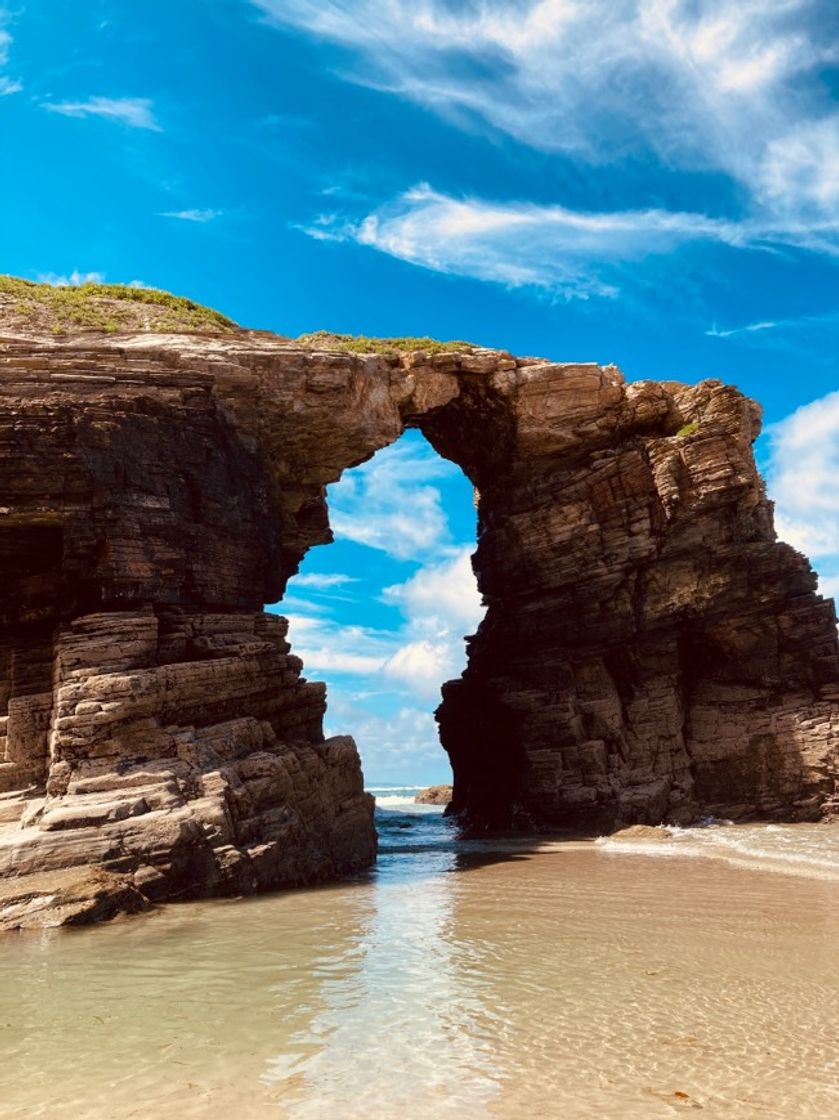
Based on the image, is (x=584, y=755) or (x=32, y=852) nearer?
(x=32, y=852)

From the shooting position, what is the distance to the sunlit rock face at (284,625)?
65.9 ft

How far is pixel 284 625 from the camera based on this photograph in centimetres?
2656

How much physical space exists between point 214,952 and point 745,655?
97.4ft

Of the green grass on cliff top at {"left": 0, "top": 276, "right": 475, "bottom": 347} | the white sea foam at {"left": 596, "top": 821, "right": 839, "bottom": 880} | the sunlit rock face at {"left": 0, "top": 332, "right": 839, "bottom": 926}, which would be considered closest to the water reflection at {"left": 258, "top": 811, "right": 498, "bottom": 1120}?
the sunlit rock face at {"left": 0, "top": 332, "right": 839, "bottom": 926}

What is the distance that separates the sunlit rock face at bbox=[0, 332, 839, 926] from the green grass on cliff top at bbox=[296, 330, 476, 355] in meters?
1.47

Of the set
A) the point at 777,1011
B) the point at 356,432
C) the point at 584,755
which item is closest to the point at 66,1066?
the point at 777,1011

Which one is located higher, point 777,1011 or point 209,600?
point 209,600

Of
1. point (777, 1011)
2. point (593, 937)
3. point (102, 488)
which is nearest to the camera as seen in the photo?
point (777, 1011)

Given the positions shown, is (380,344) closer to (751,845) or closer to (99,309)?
(99,309)

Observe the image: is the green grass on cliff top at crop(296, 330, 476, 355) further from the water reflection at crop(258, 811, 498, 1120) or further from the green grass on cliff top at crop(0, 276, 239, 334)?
the water reflection at crop(258, 811, 498, 1120)

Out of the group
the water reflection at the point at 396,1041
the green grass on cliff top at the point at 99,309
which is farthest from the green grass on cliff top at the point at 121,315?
the water reflection at the point at 396,1041

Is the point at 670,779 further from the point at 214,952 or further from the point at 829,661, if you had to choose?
the point at 214,952

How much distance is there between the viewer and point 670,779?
117 feet

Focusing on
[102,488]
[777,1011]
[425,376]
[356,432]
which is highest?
[425,376]
